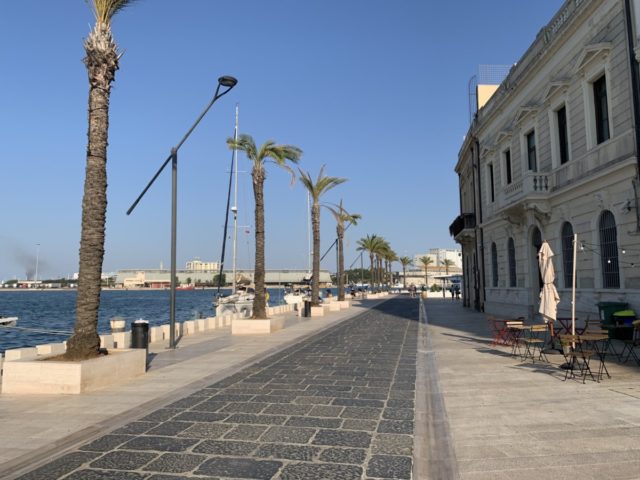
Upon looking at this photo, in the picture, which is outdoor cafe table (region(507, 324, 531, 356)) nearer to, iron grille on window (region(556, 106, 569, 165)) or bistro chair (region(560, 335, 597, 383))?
bistro chair (region(560, 335, 597, 383))

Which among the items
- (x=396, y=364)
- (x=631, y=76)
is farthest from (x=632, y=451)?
(x=631, y=76)

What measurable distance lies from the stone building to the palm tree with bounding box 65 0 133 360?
38.7 feet

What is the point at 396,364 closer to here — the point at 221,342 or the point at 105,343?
the point at 221,342

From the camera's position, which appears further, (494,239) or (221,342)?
(494,239)

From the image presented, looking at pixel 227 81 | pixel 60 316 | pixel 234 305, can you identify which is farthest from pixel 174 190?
pixel 60 316

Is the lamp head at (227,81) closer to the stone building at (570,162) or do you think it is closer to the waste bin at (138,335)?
the waste bin at (138,335)

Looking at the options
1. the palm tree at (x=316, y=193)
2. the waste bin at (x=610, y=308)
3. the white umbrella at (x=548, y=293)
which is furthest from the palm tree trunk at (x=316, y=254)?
the white umbrella at (x=548, y=293)

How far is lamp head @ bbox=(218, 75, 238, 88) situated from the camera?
13930mm

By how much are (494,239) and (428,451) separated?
20.5 m

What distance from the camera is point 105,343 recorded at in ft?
44.5

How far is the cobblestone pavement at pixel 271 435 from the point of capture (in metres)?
4.61

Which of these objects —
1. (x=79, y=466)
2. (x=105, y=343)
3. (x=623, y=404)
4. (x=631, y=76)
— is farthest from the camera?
(x=105, y=343)

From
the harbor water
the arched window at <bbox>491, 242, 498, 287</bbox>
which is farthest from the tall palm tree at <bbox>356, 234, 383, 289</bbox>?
the arched window at <bbox>491, 242, 498, 287</bbox>

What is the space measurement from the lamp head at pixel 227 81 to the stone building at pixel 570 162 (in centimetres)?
1001
